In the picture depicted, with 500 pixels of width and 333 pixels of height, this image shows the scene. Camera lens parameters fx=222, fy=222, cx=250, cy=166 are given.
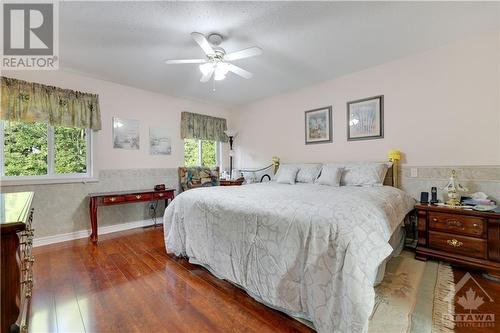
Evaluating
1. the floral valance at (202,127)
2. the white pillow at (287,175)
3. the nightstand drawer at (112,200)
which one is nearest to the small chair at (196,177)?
the floral valance at (202,127)

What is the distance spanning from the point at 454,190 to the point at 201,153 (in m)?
4.34

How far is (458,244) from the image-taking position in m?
2.25

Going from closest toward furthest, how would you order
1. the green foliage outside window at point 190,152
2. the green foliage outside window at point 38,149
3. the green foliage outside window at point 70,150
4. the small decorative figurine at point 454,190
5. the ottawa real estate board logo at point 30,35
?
the ottawa real estate board logo at point 30,35, the small decorative figurine at point 454,190, the green foliage outside window at point 38,149, the green foliage outside window at point 70,150, the green foliage outside window at point 190,152

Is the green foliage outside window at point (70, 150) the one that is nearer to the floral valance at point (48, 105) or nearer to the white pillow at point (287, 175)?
the floral valance at point (48, 105)

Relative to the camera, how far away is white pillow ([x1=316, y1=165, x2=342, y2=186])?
3.02 m

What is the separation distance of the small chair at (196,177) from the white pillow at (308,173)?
218 centimetres

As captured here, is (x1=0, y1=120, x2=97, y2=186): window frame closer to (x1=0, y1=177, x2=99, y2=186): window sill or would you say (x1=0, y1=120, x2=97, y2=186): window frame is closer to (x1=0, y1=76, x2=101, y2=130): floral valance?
(x1=0, y1=177, x2=99, y2=186): window sill

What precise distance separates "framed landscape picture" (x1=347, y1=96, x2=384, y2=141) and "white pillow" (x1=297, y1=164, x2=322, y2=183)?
0.74 metres

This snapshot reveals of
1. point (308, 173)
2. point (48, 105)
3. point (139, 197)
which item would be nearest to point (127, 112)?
point (48, 105)

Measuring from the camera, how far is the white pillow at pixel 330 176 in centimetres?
302

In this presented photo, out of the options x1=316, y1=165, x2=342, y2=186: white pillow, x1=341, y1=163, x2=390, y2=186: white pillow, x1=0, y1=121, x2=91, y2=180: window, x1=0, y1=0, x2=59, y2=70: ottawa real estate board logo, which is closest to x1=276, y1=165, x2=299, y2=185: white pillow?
x1=316, y1=165, x2=342, y2=186: white pillow

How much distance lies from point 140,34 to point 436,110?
3.63 meters

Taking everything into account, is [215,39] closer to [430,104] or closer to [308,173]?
[308,173]

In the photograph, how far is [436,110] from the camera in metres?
2.79
